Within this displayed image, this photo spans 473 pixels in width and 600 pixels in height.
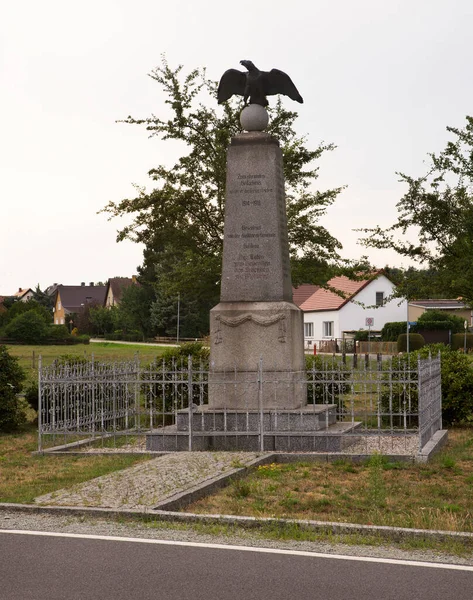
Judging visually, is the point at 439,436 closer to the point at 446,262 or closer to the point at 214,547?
the point at 214,547

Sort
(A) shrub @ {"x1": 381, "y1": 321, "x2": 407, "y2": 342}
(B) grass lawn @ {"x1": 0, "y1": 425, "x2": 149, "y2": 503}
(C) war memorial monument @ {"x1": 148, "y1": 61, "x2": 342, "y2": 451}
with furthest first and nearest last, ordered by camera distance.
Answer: (A) shrub @ {"x1": 381, "y1": 321, "x2": 407, "y2": 342}, (C) war memorial monument @ {"x1": 148, "y1": 61, "x2": 342, "y2": 451}, (B) grass lawn @ {"x1": 0, "y1": 425, "x2": 149, "y2": 503}

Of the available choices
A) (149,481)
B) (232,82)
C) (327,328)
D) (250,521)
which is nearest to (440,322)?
(327,328)

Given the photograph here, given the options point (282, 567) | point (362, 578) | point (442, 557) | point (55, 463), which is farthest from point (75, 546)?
point (55, 463)

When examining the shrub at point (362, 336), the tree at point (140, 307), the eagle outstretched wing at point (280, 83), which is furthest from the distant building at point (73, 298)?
the eagle outstretched wing at point (280, 83)

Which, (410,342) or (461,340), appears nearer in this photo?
(410,342)

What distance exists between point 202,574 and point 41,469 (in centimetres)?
602

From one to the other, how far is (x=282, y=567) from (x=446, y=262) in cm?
2297

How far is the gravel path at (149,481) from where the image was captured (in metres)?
8.52

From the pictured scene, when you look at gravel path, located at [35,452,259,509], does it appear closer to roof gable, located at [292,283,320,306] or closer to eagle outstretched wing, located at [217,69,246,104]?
eagle outstretched wing, located at [217,69,246,104]

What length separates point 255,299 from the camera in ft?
45.4

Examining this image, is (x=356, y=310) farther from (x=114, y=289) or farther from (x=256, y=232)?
(x=114, y=289)

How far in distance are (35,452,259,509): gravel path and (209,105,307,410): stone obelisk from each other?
6.12ft

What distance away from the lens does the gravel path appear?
28.0 ft

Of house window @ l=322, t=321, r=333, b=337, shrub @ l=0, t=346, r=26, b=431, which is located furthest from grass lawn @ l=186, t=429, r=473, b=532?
house window @ l=322, t=321, r=333, b=337
